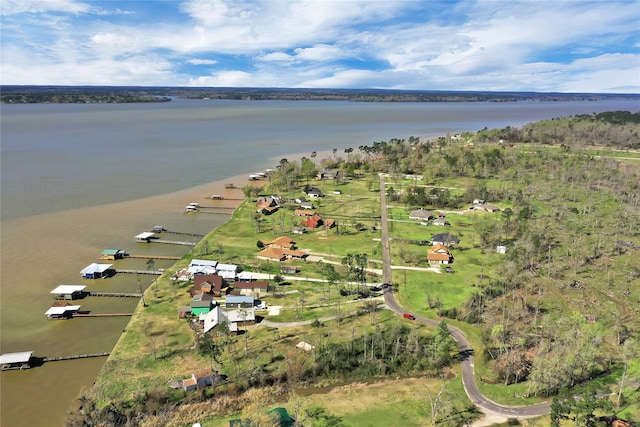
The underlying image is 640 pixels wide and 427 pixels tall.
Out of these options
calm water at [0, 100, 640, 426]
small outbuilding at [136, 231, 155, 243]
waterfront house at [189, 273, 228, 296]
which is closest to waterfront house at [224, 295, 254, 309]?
waterfront house at [189, 273, 228, 296]

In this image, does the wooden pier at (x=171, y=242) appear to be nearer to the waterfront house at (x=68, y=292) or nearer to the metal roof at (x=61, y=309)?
the waterfront house at (x=68, y=292)

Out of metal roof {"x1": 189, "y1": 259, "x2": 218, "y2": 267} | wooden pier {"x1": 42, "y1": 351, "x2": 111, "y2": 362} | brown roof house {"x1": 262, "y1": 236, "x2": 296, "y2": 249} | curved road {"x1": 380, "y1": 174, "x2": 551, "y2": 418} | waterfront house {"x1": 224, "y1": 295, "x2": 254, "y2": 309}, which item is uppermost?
brown roof house {"x1": 262, "y1": 236, "x2": 296, "y2": 249}

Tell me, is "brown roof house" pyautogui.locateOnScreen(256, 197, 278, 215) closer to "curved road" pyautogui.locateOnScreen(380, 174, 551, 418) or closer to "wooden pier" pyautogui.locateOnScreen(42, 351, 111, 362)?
"curved road" pyautogui.locateOnScreen(380, 174, 551, 418)

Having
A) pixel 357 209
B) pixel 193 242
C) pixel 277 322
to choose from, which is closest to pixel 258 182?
pixel 357 209

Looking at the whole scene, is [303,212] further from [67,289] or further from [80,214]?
[80,214]

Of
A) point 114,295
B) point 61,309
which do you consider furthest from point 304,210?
point 61,309

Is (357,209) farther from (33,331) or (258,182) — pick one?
(33,331)
